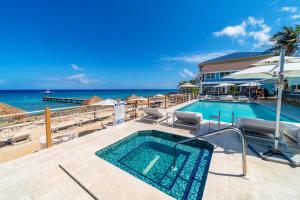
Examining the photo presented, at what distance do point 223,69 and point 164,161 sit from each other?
Answer: 2606cm

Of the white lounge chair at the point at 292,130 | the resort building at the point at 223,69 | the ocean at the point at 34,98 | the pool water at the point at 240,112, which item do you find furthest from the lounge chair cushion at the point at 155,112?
the ocean at the point at 34,98

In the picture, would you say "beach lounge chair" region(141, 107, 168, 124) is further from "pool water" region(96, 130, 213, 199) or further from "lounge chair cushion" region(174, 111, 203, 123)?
"pool water" region(96, 130, 213, 199)

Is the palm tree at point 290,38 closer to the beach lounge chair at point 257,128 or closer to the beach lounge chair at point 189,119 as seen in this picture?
the beach lounge chair at point 257,128

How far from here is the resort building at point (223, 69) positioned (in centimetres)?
2316

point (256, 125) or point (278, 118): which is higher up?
point (278, 118)

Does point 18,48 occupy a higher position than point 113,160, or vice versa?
point 18,48

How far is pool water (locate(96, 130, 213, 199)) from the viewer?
2.75 m

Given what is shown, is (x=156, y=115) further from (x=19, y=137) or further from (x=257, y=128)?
(x=19, y=137)

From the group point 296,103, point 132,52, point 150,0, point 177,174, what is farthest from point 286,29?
point 177,174

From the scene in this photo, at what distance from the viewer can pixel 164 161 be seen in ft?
12.4

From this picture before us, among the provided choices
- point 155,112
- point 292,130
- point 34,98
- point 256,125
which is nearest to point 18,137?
point 155,112

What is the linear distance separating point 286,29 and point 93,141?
1130 inches

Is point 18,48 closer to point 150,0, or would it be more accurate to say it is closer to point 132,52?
point 132,52

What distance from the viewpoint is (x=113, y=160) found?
12.3ft
